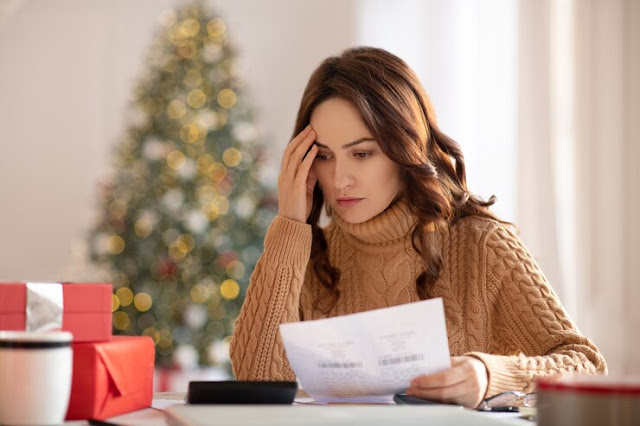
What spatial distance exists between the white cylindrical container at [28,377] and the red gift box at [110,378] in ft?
0.40

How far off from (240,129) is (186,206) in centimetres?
52

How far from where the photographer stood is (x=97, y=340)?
44.6 inches

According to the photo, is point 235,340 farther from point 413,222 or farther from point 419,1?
point 419,1

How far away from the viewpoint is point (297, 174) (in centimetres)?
188

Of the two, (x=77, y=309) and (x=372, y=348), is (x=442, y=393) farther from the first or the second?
(x=77, y=309)

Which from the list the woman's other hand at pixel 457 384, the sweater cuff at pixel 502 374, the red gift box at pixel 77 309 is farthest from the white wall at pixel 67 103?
the red gift box at pixel 77 309

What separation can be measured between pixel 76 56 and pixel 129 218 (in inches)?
51.3

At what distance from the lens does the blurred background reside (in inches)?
131

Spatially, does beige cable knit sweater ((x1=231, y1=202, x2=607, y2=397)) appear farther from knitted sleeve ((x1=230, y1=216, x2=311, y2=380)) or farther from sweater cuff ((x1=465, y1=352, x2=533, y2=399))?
sweater cuff ((x1=465, y1=352, x2=533, y2=399))

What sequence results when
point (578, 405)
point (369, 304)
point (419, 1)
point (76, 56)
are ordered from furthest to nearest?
point (76, 56)
point (419, 1)
point (369, 304)
point (578, 405)

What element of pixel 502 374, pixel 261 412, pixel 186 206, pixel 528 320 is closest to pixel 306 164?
pixel 528 320

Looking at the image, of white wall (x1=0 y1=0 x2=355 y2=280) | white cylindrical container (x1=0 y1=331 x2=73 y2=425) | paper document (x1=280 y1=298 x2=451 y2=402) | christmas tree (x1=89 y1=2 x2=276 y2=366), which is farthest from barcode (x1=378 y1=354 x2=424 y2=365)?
white wall (x1=0 y1=0 x2=355 y2=280)

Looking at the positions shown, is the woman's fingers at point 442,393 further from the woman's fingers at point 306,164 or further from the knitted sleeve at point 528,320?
the woman's fingers at point 306,164

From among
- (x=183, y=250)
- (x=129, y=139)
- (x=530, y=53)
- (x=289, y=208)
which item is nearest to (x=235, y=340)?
(x=289, y=208)
